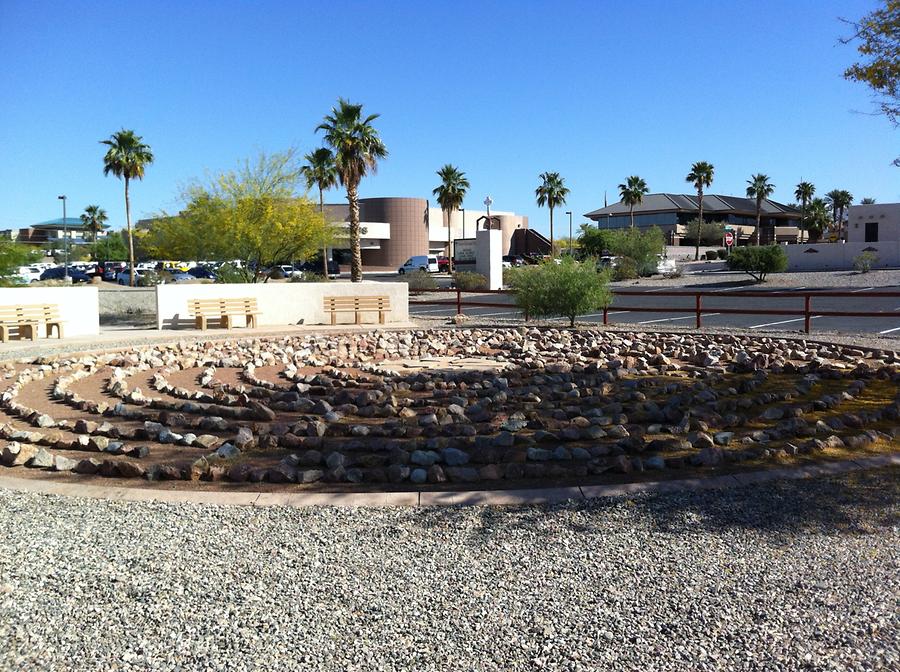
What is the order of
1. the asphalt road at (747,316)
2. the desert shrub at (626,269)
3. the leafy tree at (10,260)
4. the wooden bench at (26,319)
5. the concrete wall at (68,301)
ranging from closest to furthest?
1. the wooden bench at (26,319)
2. the concrete wall at (68,301)
3. the asphalt road at (747,316)
4. the leafy tree at (10,260)
5. the desert shrub at (626,269)

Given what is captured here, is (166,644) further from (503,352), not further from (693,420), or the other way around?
(503,352)

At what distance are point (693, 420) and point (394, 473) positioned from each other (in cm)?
365

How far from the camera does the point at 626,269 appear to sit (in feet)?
181

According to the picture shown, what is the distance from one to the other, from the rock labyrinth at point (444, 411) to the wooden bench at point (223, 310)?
5.45 meters

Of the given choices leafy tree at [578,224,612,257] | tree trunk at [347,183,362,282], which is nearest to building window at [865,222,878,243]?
leafy tree at [578,224,612,257]

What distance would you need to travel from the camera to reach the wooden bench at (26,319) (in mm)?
19234

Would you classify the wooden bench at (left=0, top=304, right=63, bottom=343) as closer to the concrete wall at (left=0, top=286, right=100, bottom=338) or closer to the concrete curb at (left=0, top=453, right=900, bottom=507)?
the concrete wall at (left=0, top=286, right=100, bottom=338)

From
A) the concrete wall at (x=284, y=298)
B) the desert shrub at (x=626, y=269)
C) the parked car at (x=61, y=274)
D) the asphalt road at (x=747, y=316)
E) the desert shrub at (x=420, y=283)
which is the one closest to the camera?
the asphalt road at (x=747, y=316)

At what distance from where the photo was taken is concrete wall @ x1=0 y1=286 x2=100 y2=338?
19844 mm

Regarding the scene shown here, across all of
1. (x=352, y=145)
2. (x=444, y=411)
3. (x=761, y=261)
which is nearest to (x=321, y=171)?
(x=352, y=145)

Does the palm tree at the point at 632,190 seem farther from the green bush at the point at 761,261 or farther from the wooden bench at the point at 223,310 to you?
the wooden bench at the point at 223,310

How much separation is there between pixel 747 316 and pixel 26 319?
1961 centimetres

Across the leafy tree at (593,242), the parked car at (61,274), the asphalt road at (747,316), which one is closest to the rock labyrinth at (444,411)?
the asphalt road at (747,316)

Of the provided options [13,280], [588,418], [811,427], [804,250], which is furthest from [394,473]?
[804,250]
